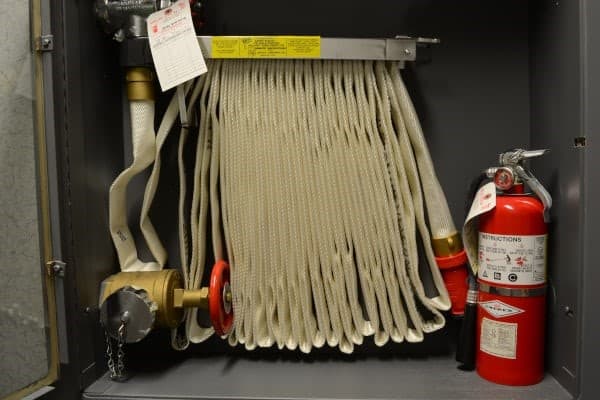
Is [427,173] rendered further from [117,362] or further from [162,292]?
[117,362]

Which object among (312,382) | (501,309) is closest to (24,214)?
(312,382)

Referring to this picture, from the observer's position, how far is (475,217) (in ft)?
2.78

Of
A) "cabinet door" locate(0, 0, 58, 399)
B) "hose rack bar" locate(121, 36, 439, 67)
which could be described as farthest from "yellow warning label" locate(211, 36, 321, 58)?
"cabinet door" locate(0, 0, 58, 399)

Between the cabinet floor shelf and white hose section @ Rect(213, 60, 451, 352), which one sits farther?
white hose section @ Rect(213, 60, 451, 352)

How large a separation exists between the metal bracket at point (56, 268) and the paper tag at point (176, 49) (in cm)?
40

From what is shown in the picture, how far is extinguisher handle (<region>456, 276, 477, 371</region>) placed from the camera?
0.86 metres

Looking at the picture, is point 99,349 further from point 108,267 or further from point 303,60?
point 303,60

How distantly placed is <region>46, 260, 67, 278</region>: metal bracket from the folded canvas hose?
0.20m

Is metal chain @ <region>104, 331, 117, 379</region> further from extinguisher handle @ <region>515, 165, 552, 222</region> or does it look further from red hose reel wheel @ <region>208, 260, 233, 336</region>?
extinguisher handle @ <region>515, 165, 552, 222</region>

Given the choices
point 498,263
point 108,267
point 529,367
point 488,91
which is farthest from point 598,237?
point 108,267

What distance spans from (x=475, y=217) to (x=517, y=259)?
113 millimetres

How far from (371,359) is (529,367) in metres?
0.32

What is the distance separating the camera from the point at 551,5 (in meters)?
0.84

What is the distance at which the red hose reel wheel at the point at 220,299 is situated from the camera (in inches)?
32.9
